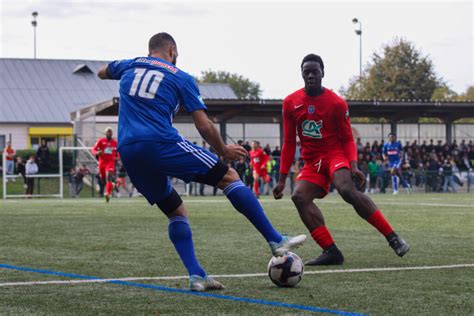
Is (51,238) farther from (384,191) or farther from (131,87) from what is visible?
(384,191)

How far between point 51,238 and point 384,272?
18.6 ft

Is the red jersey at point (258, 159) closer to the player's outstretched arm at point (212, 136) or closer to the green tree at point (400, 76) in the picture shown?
the player's outstretched arm at point (212, 136)

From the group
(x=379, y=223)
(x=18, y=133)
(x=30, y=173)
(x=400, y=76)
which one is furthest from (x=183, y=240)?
(x=400, y=76)

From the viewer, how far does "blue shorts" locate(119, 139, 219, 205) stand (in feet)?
22.6

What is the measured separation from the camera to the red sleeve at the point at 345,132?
30.3ft

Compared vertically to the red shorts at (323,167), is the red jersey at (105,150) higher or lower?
higher

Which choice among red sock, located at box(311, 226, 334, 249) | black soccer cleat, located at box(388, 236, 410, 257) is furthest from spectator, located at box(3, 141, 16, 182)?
black soccer cleat, located at box(388, 236, 410, 257)

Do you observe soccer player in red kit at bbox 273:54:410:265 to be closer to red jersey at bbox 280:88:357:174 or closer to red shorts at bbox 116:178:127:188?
red jersey at bbox 280:88:357:174

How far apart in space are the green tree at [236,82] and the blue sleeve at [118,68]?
423ft

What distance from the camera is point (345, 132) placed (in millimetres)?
9352

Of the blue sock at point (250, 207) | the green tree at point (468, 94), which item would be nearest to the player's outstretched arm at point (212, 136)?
the blue sock at point (250, 207)

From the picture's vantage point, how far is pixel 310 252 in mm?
10344

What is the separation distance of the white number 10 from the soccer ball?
153 centimetres

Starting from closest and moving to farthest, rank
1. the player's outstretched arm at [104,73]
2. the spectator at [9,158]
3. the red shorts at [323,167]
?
the player's outstretched arm at [104,73]
the red shorts at [323,167]
the spectator at [9,158]
